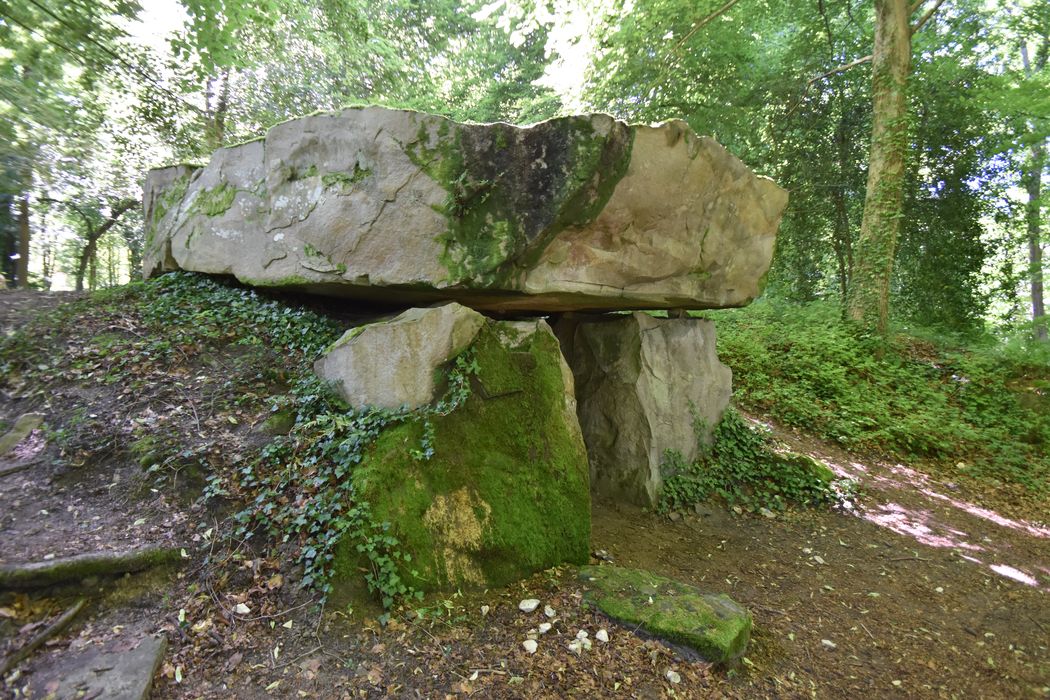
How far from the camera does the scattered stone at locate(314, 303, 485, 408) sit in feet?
12.1

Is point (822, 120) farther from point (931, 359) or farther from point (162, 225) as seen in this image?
point (162, 225)

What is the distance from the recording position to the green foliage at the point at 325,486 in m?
2.97

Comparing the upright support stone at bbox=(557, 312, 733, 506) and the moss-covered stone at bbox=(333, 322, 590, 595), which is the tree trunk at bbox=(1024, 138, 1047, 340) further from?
the moss-covered stone at bbox=(333, 322, 590, 595)

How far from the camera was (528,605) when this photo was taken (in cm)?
313

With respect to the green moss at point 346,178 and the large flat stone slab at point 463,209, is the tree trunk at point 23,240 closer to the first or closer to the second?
the large flat stone slab at point 463,209

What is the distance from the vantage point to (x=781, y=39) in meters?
13.4

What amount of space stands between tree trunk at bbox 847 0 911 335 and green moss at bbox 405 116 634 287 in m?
6.88

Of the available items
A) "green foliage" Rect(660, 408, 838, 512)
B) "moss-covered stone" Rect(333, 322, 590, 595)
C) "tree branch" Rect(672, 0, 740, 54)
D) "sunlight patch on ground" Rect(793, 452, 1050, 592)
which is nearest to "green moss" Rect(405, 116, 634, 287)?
"moss-covered stone" Rect(333, 322, 590, 595)

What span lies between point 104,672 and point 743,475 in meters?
5.47

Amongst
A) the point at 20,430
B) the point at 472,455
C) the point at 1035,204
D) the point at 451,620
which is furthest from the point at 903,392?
the point at 20,430

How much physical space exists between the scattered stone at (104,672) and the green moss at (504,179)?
2746mm

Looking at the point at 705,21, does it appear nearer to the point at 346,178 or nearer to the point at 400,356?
the point at 346,178

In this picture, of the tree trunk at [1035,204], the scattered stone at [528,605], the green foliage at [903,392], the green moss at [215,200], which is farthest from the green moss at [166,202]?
the tree trunk at [1035,204]

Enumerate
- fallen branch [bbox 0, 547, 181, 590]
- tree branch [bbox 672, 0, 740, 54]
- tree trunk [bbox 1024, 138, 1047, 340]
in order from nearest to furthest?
fallen branch [bbox 0, 547, 181, 590] < tree branch [bbox 672, 0, 740, 54] < tree trunk [bbox 1024, 138, 1047, 340]
